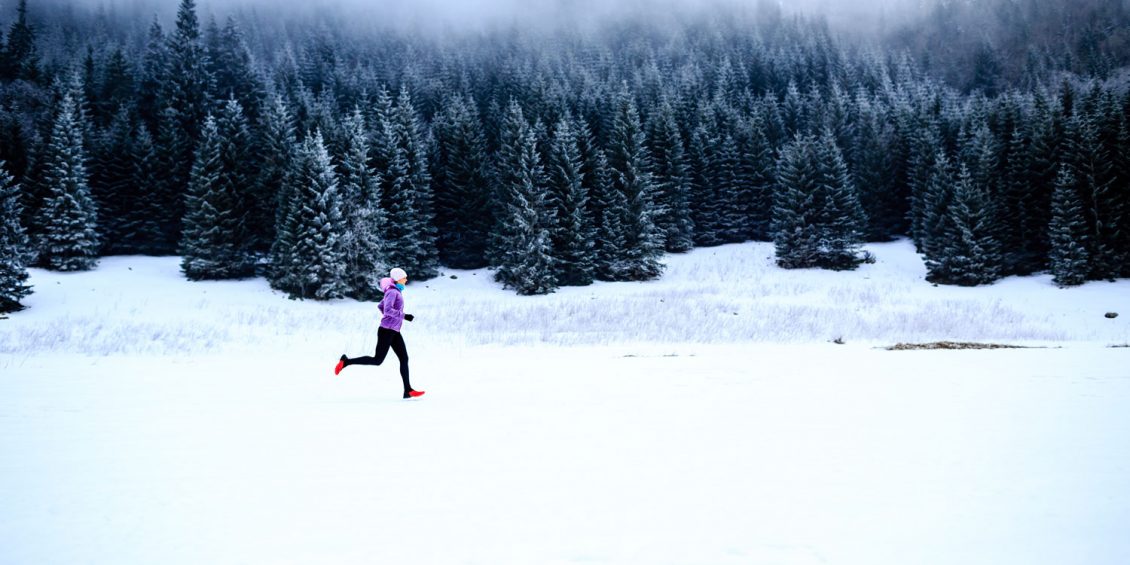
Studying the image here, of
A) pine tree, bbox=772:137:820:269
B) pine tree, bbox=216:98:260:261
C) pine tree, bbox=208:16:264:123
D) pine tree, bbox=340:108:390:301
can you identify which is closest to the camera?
pine tree, bbox=340:108:390:301

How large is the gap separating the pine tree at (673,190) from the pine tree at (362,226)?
24380mm

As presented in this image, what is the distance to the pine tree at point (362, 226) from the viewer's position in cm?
3662

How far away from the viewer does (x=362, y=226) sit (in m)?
37.1

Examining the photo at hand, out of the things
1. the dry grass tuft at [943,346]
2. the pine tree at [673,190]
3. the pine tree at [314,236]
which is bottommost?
the dry grass tuft at [943,346]

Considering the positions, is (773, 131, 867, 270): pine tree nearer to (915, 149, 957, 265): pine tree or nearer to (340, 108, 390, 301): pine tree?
(915, 149, 957, 265): pine tree

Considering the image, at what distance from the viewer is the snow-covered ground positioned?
343cm

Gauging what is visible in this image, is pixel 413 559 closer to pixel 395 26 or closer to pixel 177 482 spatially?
pixel 177 482

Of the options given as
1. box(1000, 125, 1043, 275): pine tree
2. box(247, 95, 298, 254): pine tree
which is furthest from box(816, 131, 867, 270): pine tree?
box(247, 95, 298, 254): pine tree

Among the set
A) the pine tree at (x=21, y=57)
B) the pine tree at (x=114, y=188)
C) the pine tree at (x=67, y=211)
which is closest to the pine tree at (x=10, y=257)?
the pine tree at (x=67, y=211)

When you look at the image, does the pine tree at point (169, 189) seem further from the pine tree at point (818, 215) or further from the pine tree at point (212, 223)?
the pine tree at point (818, 215)

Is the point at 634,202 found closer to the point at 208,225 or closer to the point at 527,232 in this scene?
the point at 527,232

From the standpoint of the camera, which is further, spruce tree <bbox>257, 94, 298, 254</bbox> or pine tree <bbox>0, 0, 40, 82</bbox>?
pine tree <bbox>0, 0, 40, 82</bbox>

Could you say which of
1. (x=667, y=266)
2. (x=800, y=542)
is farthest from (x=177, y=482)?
(x=667, y=266)

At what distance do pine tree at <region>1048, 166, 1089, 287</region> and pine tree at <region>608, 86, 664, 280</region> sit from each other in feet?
81.9
